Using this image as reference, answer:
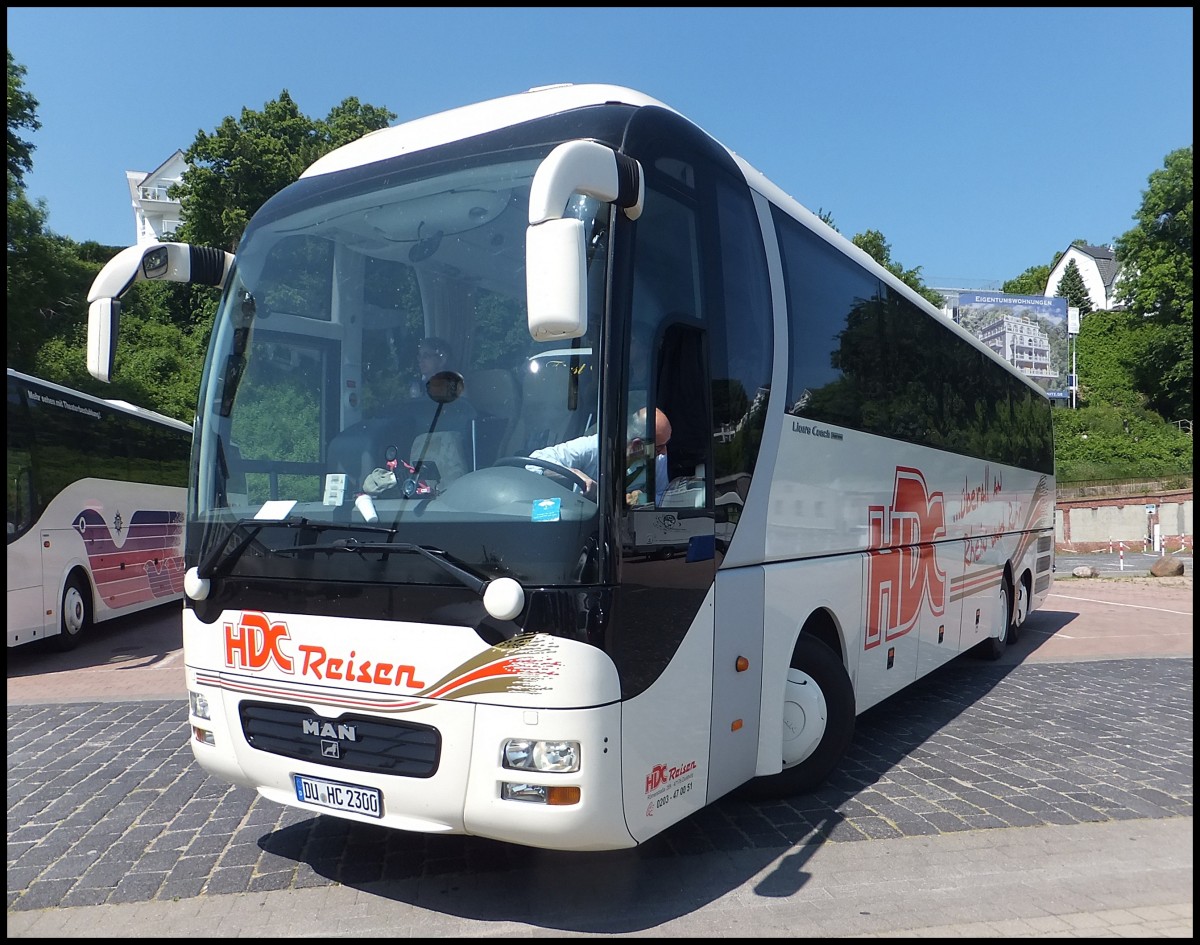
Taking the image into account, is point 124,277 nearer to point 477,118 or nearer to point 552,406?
point 477,118

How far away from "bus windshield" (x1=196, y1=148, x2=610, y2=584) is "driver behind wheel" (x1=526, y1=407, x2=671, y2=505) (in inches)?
1.5

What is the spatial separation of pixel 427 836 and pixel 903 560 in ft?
13.7

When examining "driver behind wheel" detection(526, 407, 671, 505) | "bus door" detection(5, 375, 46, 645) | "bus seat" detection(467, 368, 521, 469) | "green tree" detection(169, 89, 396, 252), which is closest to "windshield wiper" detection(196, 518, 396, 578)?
"bus seat" detection(467, 368, 521, 469)

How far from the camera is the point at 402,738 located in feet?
13.1

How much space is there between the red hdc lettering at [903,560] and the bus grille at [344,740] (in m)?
3.73

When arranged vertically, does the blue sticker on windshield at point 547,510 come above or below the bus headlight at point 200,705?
above

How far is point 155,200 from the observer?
279 ft

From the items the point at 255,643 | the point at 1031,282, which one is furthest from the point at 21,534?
the point at 1031,282

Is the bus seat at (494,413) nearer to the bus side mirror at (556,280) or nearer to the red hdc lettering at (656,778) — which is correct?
the bus side mirror at (556,280)

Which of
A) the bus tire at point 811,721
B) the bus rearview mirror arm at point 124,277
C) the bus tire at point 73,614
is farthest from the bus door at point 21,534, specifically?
the bus tire at point 811,721

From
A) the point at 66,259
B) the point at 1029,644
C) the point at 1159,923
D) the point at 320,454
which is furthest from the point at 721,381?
the point at 66,259

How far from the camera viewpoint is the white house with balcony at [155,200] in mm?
84750

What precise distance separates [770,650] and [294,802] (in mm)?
2502

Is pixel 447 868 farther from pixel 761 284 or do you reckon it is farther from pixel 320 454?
pixel 761 284
